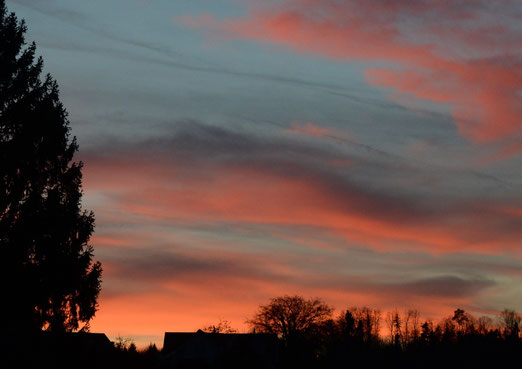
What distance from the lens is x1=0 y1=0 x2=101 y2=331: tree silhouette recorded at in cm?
3481

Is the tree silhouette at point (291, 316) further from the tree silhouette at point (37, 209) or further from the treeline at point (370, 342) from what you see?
the tree silhouette at point (37, 209)

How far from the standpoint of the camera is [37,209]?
36125mm

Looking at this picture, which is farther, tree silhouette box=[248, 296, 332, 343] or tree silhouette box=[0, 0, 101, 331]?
tree silhouette box=[248, 296, 332, 343]

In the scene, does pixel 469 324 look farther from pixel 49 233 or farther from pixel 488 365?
pixel 49 233

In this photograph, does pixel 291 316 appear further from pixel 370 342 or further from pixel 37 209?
pixel 37 209

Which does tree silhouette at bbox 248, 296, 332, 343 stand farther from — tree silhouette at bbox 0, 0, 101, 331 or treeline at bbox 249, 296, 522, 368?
tree silhouette at bbox 0, 0, 101, 331

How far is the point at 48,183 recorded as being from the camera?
38.3 meters

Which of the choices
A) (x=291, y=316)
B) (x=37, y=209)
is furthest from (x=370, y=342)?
(x=37, y=209)

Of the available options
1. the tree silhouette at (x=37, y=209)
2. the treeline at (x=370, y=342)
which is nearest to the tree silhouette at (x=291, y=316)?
the treeline at (x=370, y=342)

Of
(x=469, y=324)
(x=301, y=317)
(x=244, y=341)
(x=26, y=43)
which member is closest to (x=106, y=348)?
(x=26, y=43)

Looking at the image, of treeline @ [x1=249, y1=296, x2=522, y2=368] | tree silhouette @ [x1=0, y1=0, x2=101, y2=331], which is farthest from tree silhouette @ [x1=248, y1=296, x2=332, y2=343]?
tree silhouette @ [x1=0, y1=0, x2=101, y2=331]

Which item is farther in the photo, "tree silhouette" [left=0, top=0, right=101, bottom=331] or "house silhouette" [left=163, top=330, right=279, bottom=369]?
"house silhouette" [left=163, top=330, right=279, bottom=369]

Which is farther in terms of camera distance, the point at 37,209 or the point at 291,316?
the point at 291,316

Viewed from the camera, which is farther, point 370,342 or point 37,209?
point 370,342
